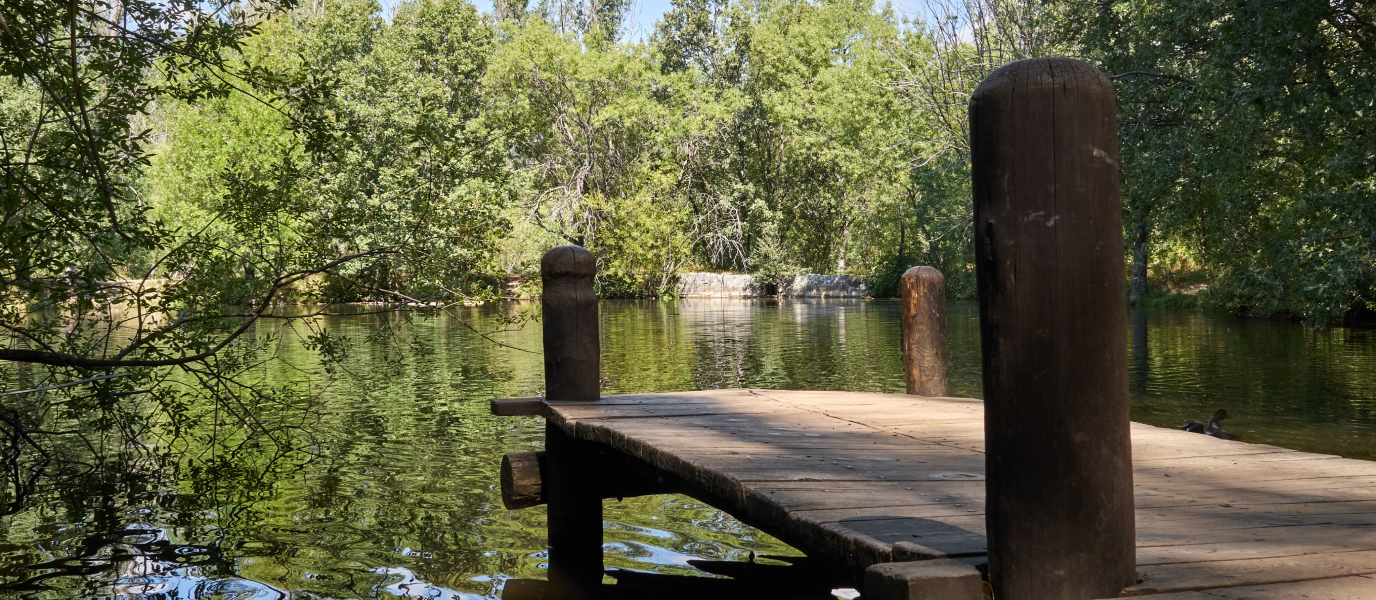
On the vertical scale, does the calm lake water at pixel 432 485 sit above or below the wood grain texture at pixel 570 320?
below

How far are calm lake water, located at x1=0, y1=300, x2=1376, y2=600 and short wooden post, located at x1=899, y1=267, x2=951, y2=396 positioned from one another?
1.53 metres

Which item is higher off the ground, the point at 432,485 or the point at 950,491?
the point at 950,491

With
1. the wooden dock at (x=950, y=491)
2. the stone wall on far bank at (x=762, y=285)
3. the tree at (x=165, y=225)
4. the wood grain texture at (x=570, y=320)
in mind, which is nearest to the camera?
the wooden dock at (x=950, y=491)

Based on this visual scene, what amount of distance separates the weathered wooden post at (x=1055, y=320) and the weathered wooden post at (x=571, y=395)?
12.1 ft

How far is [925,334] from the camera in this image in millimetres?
6602

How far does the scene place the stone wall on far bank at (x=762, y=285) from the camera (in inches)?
1751

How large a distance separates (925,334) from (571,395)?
240cm

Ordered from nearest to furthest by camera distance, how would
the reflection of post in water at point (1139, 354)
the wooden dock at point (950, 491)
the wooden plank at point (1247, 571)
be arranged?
the wooden plank at point (1247, 571) < the wooden dock at point (950, 491) < the reflection of post in water at point (1139, 354)

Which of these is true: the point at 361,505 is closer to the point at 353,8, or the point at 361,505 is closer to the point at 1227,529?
the point at 1227,529

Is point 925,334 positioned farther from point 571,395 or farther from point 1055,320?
point 1055,320

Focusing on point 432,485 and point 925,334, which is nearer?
point 925,334

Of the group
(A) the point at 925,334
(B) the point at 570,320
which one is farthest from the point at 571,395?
(A) the point at 925,334

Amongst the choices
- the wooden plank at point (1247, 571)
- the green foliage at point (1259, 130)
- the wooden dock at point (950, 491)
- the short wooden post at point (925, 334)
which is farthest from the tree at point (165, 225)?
the green foliage at point (1259, 130)

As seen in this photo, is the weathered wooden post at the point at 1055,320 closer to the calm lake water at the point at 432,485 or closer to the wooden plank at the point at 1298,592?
the wooden plank at the point at 1298,592
